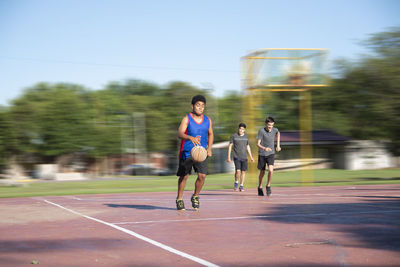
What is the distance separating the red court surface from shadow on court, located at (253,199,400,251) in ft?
0.04

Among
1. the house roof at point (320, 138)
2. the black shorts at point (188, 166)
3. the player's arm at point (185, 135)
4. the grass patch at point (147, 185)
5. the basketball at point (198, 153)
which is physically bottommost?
the grass patch at point (147, 185)

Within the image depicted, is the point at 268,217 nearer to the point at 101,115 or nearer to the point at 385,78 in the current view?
the point at 385,78

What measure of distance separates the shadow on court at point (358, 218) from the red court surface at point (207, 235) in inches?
0.5

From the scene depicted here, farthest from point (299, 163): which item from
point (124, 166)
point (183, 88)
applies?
point (124, 166)

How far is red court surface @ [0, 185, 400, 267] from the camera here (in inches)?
207

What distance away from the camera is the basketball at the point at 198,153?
361 inches

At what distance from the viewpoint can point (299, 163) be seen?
4219cm

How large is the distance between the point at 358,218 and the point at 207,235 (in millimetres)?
2713

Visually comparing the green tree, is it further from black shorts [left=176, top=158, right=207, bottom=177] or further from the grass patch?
black shorts [left=176, top=158, right=207, bottom=177]

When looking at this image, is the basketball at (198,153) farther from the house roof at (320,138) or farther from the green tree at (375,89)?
the house roof at (320,138)

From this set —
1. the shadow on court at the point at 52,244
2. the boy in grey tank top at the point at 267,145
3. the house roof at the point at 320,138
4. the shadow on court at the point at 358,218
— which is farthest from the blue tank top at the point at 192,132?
the house roof at the point at 320,138

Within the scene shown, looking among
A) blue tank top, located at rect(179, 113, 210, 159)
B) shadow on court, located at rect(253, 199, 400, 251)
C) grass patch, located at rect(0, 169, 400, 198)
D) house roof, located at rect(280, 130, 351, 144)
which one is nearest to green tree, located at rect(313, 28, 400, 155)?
grass patch, located at rect(0, 169, 400, 198)

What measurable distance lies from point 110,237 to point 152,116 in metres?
53.3

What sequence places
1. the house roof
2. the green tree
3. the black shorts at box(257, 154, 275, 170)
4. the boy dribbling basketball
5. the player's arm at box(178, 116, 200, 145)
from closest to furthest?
the player's arm at box(178, 116, 200, 145), the boy dribbling basketball, the black shorts at box(257, 154, 275, 170), the green tree, the house roof
